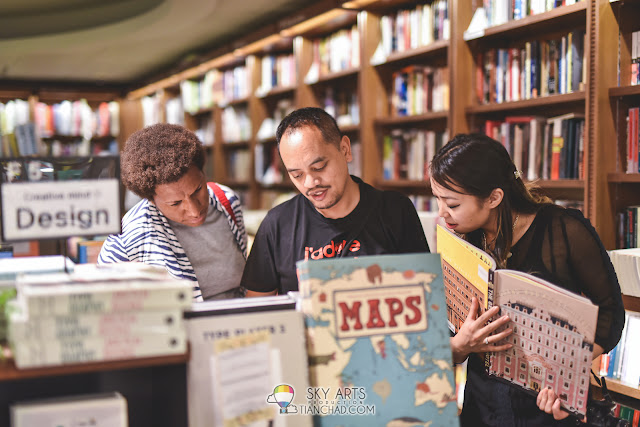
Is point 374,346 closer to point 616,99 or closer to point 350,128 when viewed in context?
point 616,99

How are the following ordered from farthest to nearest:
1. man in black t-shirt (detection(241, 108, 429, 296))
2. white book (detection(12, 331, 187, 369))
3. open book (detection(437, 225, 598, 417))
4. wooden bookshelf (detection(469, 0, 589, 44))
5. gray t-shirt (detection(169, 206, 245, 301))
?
wooden bookshelf (detection(469, 0, 589, 44)) < gray t-shirt (detection(169, 206, 245, 301)) < man in black t-shirt (detection(241, 108, 429, 296)) < open book (detection(437, 225, 598, 417)) < white book (detection(12, 331, 187, 369))

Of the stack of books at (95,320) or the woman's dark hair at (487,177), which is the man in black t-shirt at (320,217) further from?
the stack of books at (95,320)

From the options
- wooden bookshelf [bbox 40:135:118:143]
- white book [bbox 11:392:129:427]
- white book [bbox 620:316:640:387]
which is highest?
wooden bookshelf [bbox 40:135:118:143]

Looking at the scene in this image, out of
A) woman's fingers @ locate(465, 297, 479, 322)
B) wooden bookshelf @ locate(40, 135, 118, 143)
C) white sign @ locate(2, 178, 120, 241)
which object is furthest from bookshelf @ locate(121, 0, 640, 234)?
wooden bookshelf @ locate(40, 135, 118, 143)

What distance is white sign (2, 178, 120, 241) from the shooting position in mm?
1121

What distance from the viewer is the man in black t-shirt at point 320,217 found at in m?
1.58

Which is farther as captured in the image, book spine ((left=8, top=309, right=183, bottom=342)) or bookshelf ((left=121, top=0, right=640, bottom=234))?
bookshelf ((left=121, top=0, right=640, bottom=234))

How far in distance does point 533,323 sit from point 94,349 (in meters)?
0.96

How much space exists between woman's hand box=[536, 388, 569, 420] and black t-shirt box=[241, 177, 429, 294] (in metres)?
0.51

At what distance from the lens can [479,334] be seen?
4.41 ft

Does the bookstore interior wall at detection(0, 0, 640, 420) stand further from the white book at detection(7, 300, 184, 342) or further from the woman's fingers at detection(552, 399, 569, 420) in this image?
the white book at detection(7, 300, 184, 342)

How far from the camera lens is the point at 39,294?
95 cm

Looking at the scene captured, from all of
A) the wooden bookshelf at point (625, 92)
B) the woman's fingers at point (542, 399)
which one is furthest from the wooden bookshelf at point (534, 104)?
the woman's fingers at point (542, 399)

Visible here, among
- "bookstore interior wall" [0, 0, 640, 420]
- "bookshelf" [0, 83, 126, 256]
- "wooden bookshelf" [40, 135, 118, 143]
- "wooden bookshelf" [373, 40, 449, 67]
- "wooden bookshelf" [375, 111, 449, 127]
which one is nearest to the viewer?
"bookstore interior wall" [0, 0, 640, 420]
